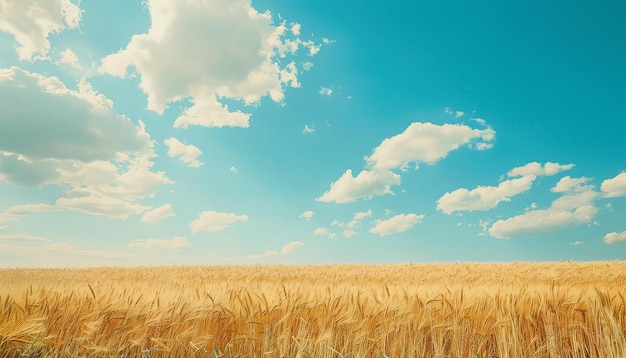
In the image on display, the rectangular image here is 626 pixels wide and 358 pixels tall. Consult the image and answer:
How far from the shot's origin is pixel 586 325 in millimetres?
3729

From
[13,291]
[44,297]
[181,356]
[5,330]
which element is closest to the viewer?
[181,356]

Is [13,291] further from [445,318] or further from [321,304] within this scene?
[445,318]

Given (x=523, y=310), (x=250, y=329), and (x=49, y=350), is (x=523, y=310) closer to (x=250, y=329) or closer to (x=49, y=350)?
(x=250, y=329)

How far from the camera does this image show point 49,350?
11.2 ft

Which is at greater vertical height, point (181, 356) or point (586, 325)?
point (586, 325)

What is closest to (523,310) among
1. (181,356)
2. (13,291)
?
(181,356)

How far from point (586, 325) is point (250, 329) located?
327 centimetres

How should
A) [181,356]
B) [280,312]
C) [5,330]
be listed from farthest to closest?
[280,312] < [5,330] < [181,356]

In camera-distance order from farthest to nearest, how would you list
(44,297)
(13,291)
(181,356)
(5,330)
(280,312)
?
(13,291) → (44,297) → (280,312) → (5,330) → (181,356)

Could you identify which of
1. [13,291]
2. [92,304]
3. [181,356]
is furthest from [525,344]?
[13,291]

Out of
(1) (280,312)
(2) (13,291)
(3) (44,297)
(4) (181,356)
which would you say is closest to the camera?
(4) (181,356)

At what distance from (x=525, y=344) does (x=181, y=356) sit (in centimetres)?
312

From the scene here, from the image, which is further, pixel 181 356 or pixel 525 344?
pixel 525 344

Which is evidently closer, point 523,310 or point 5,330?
point 5,330
